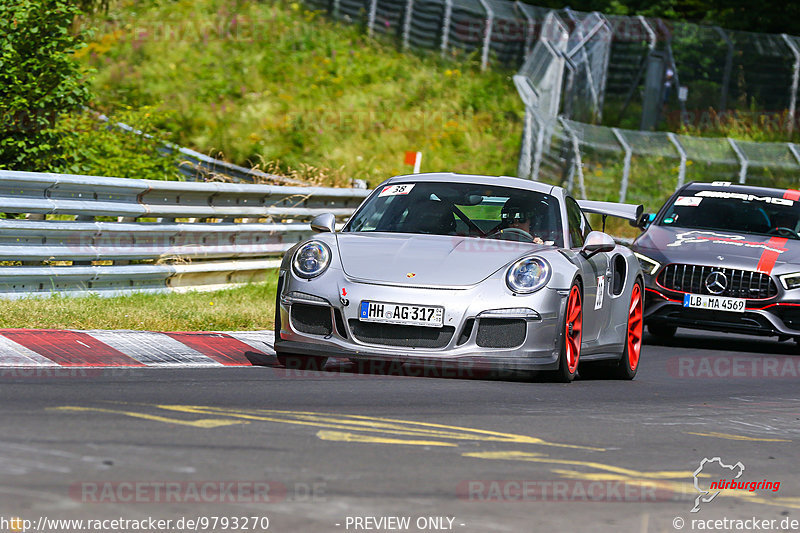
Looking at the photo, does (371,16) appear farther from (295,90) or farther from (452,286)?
(452,286)

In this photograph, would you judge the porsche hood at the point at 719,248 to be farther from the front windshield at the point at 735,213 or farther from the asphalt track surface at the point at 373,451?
the asphalt track surface at the point at 373,451

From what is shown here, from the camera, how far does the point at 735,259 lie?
1255 cm

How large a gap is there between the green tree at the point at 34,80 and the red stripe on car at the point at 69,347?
5491mm

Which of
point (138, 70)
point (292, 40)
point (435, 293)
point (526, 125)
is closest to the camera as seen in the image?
point (435, 293)

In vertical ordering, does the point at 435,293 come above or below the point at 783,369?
above

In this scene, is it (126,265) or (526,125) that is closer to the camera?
(126,265)

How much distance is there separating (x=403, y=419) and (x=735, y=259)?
6.53 metres

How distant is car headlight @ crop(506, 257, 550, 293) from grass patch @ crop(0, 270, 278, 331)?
109 inches

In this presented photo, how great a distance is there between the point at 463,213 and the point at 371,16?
31054 millimetres

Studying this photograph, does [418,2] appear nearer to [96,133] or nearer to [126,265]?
[96,133]

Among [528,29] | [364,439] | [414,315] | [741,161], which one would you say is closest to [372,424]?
[364,439]

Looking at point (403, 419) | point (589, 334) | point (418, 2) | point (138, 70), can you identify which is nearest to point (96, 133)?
point (589, 334)

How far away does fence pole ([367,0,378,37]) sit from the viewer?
39562 millimetres

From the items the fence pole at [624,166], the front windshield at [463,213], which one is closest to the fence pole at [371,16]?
the fence pole at [624,166]
